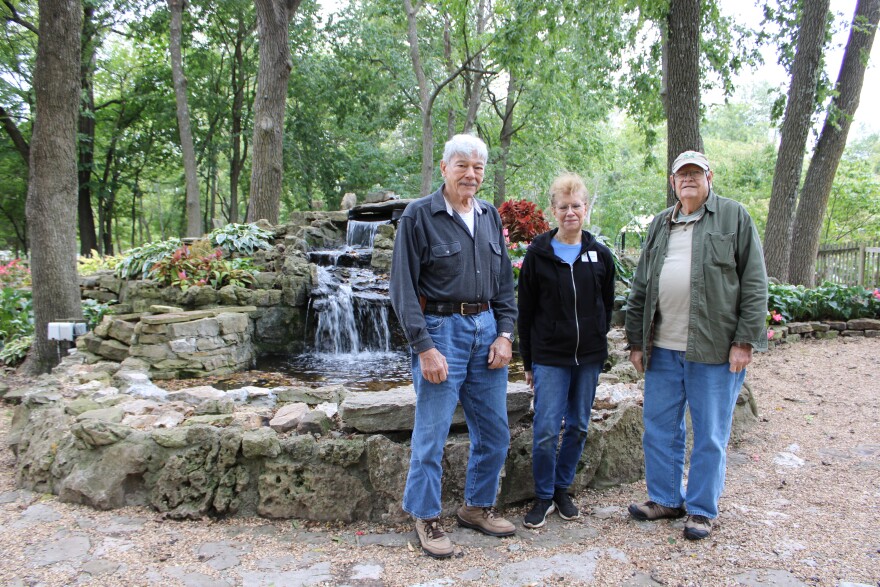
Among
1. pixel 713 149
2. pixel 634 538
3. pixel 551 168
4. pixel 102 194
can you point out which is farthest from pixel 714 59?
pixel 713 149

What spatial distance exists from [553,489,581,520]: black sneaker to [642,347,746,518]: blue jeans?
401mm

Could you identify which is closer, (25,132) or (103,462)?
(103,462)

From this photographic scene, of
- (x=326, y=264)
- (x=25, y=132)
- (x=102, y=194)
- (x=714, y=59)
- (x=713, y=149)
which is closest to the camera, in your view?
(x=714, y=59)

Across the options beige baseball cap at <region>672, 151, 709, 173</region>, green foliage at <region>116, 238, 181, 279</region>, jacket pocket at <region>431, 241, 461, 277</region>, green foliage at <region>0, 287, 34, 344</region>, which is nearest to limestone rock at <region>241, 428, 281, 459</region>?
jacket pocket at <region>431, 241, 461, 277</region>

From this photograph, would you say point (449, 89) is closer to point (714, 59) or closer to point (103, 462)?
point (714, 59)

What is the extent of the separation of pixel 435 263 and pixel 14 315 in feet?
24.3

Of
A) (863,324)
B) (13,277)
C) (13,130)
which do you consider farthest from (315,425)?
(13,130)

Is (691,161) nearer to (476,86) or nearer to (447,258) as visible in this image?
(447,258)

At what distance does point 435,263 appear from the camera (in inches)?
97.2

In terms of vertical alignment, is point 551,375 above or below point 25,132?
below

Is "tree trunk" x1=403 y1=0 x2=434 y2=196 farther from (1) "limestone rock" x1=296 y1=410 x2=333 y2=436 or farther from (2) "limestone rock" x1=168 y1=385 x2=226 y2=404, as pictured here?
(1) "limestone rock" x1=296 y1=410 x2=333 y2=436

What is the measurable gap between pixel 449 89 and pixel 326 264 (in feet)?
37.0

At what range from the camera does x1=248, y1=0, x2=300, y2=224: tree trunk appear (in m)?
10.5

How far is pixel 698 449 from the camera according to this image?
2639 millimetres
